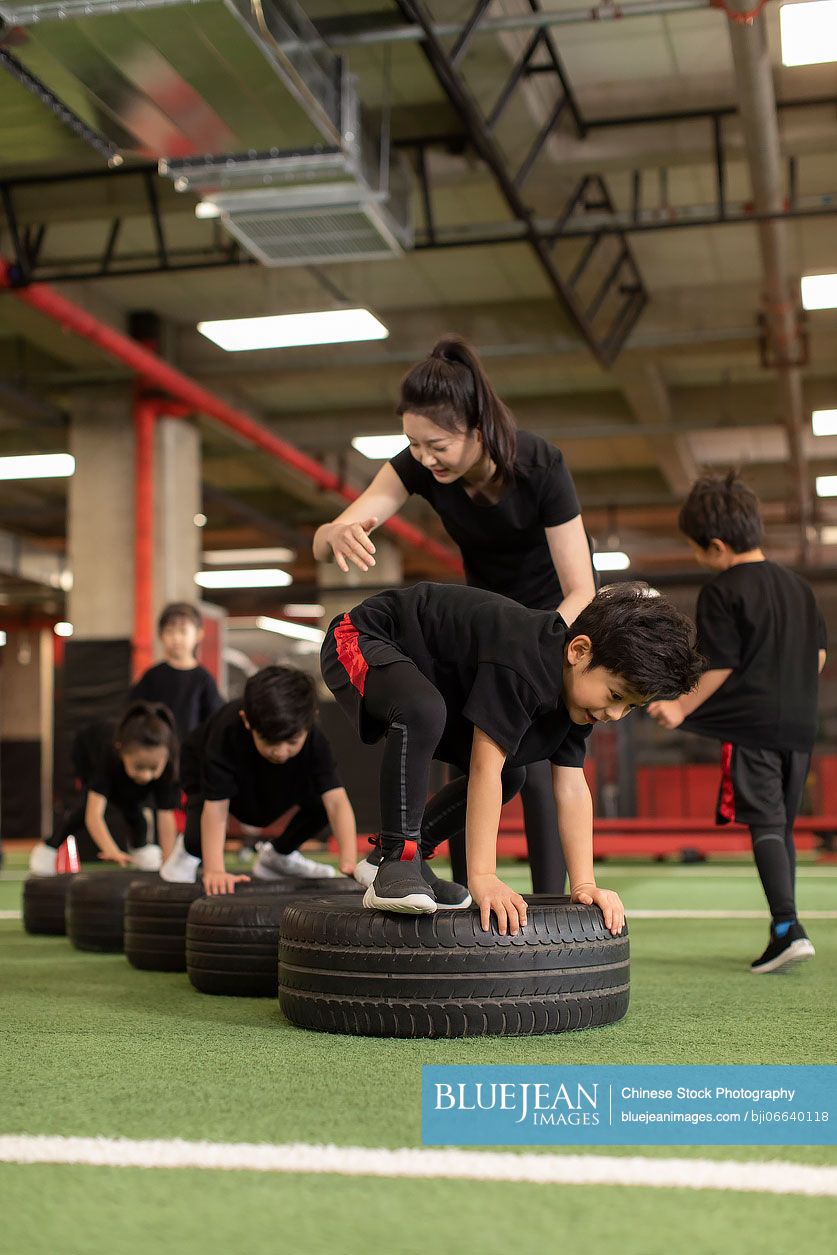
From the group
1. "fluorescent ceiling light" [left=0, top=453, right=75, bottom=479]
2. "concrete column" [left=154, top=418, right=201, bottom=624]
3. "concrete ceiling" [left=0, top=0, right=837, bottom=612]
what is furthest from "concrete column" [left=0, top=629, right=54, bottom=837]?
"concrete column" [left=154, top=418, right=201, bottom=624]

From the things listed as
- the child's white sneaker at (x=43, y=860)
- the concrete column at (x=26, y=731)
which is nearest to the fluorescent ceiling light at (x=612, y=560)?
the concrete column at (x=26, y=731)

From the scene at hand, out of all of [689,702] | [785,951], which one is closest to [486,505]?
[689,702]

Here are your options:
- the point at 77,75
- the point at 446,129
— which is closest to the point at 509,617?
the point at 77,75

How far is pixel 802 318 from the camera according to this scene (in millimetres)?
9695

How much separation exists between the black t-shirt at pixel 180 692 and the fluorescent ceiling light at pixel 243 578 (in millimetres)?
12546

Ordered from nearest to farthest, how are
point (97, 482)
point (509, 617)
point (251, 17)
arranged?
point (509, 617)
point (251, 17)
point (97, 482)

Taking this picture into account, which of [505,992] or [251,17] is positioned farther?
[251,17]

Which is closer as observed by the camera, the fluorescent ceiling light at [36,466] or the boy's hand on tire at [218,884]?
the boy's hand on tire at [218,884]

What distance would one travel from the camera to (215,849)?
3.54 m

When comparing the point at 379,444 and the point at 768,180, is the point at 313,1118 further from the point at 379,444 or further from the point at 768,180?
the point at 379,444

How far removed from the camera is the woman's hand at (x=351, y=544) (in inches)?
104

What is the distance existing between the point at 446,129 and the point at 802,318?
3.57 metres

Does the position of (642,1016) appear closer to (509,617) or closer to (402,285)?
(509,617)

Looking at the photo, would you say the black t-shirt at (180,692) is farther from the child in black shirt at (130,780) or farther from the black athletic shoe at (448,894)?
the black athletic shoe at (448,894)
